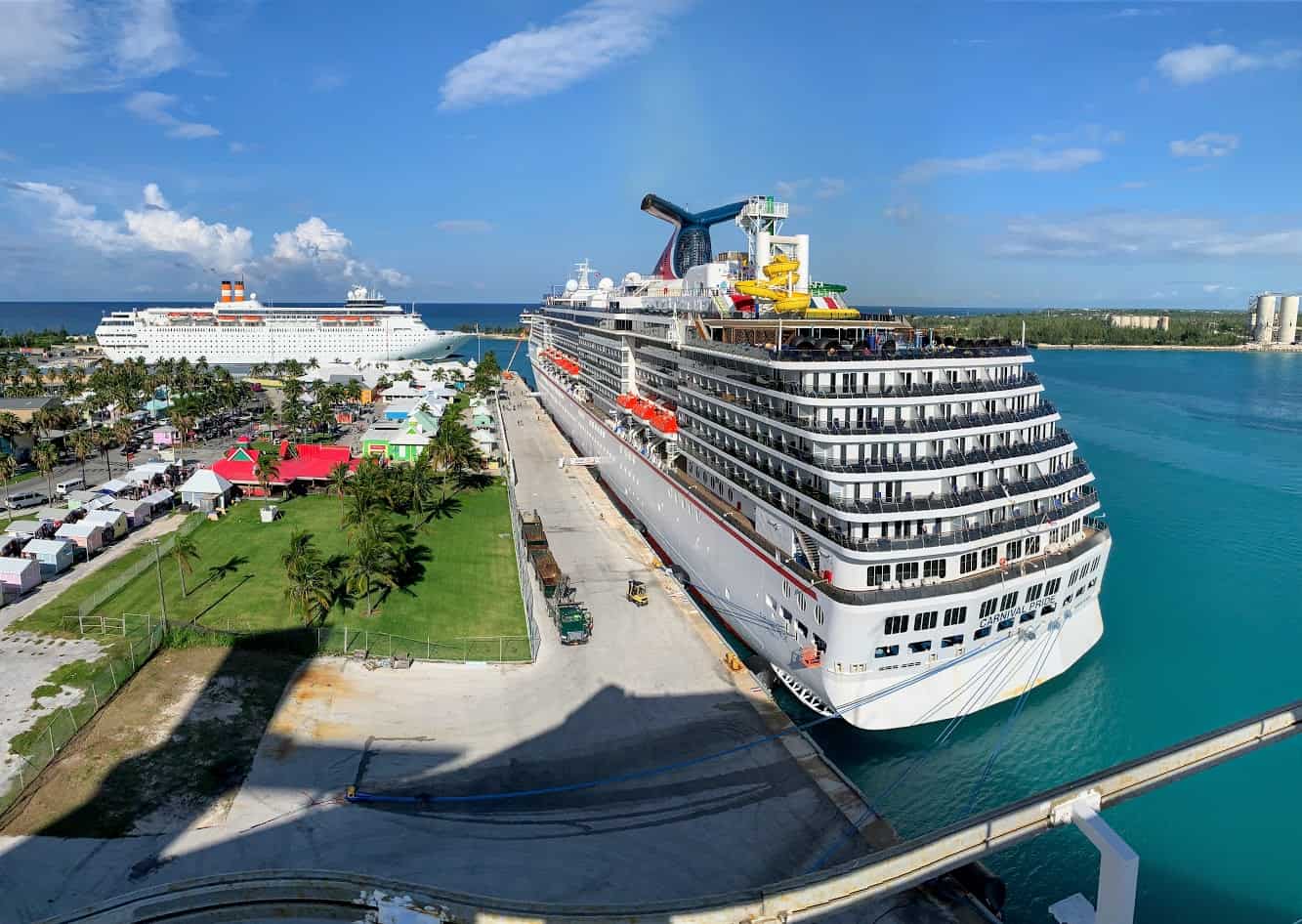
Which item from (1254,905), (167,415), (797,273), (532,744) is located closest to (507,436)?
(167,415)

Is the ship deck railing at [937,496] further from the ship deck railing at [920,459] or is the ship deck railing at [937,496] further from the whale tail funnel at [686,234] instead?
the whale tail funnel at [686,234]

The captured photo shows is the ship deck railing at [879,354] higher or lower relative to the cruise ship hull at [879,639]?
higher

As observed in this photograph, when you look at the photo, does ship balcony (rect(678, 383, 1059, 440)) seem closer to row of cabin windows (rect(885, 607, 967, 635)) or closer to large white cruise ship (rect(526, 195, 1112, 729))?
large white cruise ship (rect(526, 195, 1112, 729))

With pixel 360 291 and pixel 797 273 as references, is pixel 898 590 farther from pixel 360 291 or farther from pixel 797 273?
pixel 360 291

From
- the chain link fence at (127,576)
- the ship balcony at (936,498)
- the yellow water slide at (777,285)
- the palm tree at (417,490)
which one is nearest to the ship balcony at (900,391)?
the ship balcony at (936,498)

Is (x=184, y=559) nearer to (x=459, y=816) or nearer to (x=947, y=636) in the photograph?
(x=459, y=816)

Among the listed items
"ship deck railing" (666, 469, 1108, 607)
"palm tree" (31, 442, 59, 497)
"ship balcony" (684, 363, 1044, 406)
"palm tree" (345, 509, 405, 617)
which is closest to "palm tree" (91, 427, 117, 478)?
"palm tree" (31, 442, 59, 497)

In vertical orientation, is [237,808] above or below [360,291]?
below

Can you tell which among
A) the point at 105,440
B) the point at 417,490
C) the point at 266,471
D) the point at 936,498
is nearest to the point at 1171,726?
the point at 936,498
